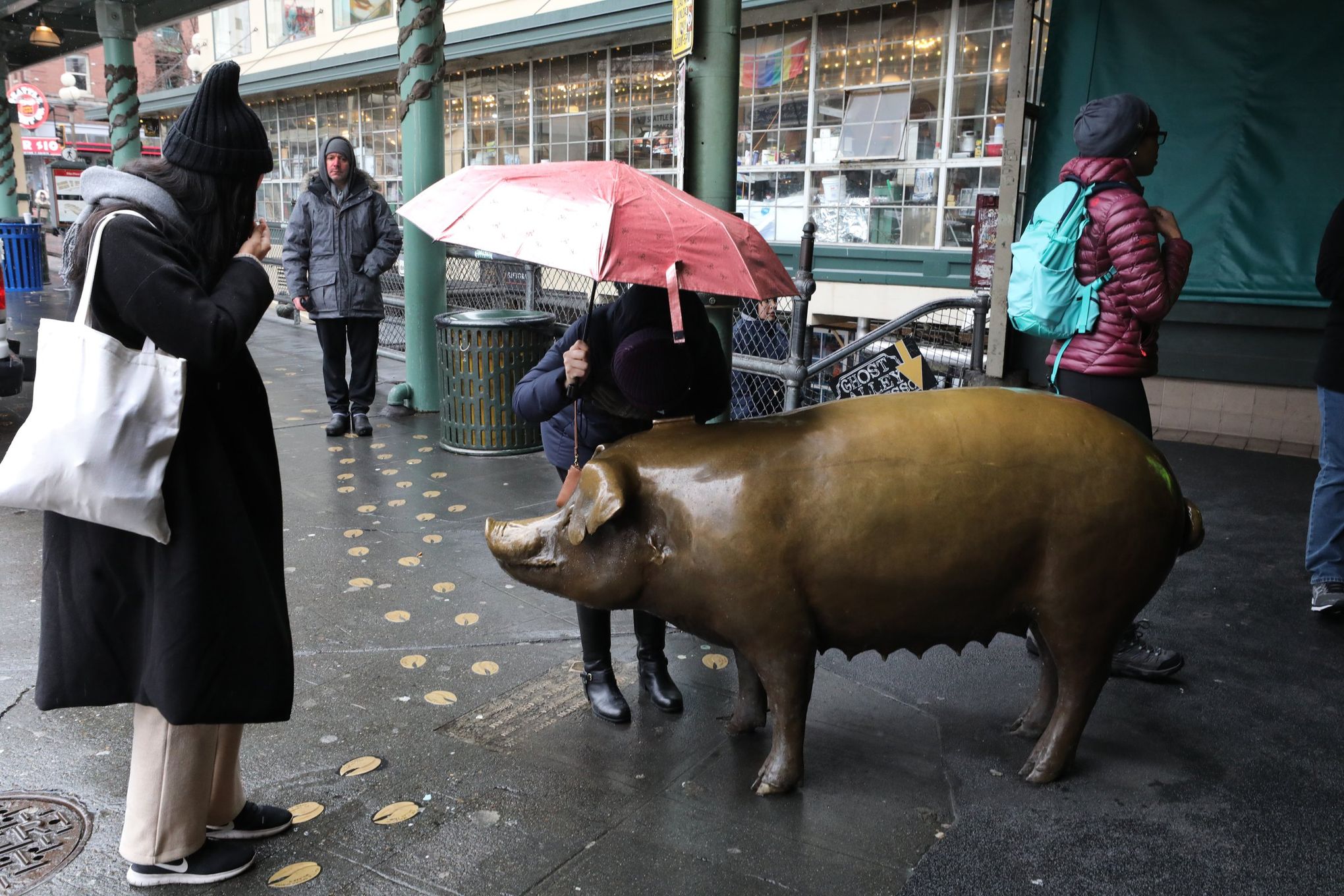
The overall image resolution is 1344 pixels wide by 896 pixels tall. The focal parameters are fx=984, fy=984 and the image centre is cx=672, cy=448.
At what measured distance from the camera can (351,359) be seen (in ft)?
25.1

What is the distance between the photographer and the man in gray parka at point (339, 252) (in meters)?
7.32

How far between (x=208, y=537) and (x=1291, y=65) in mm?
7846

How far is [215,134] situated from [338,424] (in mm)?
5527

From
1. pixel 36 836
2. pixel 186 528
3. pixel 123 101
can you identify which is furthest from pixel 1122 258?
pixel 123 101

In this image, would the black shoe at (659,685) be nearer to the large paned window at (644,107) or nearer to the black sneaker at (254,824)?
the black sneaker at (254,824)

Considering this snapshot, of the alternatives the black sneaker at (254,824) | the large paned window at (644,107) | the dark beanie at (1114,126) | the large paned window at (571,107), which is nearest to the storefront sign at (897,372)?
the dark beanie at (1114,126)

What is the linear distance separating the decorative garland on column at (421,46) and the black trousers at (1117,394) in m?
5.97

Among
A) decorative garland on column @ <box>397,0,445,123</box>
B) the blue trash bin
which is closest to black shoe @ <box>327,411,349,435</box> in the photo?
decorative garland on column @ <box>397,0,445,123</box>

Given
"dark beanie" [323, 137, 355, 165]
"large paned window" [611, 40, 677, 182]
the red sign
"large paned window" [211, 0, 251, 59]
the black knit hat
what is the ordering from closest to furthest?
the black knit hat, "dark beanie" [323, 137, 355, 165], "large paned window" [611, 40, 677, 182], "large paned window" [211, 0, 251, 59], the red sign

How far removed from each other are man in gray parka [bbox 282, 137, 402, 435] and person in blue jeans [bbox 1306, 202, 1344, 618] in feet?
19.0

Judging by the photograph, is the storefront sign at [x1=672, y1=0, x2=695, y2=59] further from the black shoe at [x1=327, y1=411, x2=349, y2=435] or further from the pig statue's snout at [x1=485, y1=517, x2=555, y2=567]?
the black shoe at [x1=327, y1=411, x2=349, y2=435]

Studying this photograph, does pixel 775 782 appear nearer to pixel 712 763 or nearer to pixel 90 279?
pixel 712 763

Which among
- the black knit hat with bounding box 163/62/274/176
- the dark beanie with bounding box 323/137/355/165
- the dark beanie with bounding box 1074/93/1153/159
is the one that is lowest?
the black knit hat with bounding box 163/62/274/176

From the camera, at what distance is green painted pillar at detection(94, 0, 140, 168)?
1405cm
